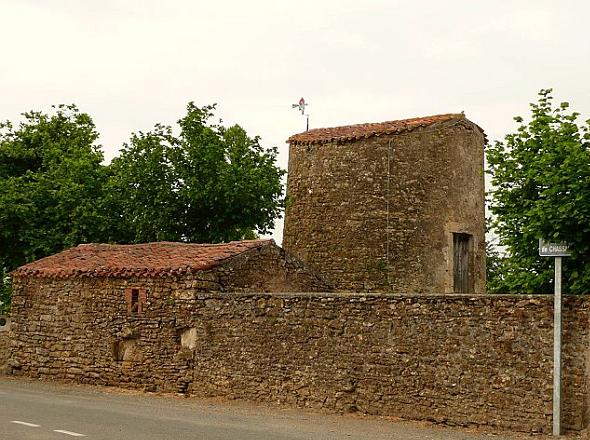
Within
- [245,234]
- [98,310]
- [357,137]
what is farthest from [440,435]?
[245,234]

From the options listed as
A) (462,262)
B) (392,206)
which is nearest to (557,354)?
(392,206)

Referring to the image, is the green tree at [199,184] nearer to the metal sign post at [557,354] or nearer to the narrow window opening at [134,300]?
the narrow window opening at [134,300]

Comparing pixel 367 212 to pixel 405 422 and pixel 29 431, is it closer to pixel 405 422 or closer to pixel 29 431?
pixel 405 422

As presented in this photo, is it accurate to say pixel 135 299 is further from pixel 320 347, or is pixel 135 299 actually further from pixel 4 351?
pixel 4 351

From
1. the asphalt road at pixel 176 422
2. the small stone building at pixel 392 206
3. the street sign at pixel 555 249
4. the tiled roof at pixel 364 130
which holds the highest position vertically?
the tiled roof at pixel 364 130

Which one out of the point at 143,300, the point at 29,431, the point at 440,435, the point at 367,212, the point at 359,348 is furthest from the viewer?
the point at 367,212

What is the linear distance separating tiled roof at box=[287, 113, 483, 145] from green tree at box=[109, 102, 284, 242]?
1.19m

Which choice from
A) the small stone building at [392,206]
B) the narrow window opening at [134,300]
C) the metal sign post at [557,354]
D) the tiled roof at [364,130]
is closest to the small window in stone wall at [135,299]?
the narrow window opening at [134,300]

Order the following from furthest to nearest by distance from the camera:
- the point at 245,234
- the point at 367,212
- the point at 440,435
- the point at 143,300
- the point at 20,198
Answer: the point at 20,198 → the point at 245,234 → the point at 367,212 → the point at 143,300 → the point at 440,435

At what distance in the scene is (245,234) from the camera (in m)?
24.0

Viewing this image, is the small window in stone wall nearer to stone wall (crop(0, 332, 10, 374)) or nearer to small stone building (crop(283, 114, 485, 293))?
stone wall (crop(0, 332, 10, 374))

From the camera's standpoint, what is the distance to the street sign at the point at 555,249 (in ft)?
39.5

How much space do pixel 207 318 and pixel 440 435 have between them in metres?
5.82

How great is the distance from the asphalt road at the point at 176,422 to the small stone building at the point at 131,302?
1218 millimetres
